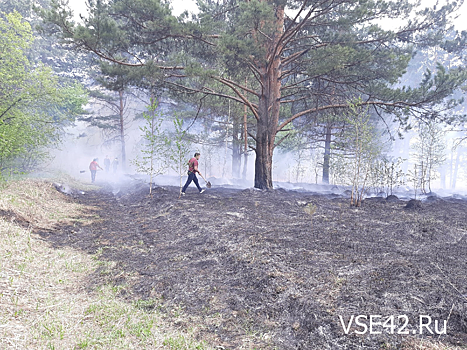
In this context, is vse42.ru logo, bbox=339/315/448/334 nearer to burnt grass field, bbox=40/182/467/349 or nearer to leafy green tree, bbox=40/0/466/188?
burnt grass field, bbox=40/182/467/349

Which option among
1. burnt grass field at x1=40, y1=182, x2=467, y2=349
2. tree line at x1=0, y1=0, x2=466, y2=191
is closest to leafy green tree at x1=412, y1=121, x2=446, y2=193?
tree line at x1=0, y1=0, x2=466, y2=191

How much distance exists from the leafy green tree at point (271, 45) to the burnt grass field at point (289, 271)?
17.1 ft

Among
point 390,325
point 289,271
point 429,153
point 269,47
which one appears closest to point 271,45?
point 269,47

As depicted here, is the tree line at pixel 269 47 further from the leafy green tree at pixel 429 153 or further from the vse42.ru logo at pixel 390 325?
the vse42.ru logo at pixel 390 325

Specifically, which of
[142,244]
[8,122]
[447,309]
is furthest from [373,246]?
[8,122]

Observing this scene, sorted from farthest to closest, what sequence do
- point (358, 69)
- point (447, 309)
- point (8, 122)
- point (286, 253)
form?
1. point (358, 69)
2. point (8, 122)
3. point (286, 253)
4. point (447, 309)

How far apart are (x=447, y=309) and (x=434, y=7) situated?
1352cm

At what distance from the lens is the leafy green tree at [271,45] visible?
10.1 meters

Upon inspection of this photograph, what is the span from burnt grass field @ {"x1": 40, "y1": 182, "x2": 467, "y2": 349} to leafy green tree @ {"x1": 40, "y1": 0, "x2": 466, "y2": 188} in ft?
17.1

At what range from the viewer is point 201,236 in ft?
21.9

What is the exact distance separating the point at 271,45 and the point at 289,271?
36.5 feet

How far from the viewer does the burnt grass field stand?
10.1 ft

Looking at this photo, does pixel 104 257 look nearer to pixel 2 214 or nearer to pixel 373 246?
pixel 2 214

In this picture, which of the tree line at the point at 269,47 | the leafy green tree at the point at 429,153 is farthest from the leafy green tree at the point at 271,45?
the leafy green tree at the point at 429,153
